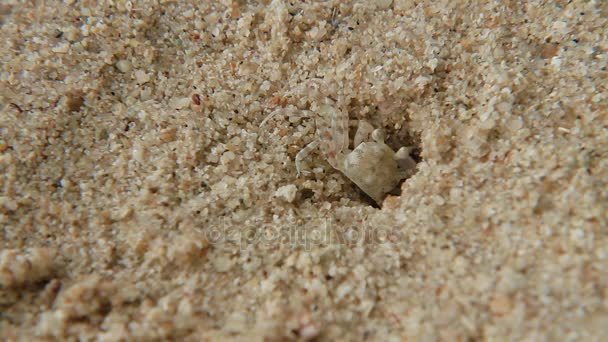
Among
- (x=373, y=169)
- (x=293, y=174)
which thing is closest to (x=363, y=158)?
(x=373, y=169)

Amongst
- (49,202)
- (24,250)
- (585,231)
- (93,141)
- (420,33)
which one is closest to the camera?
(585,231)

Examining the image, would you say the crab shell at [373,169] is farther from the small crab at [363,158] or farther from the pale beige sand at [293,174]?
the pale beige sand at [293,174]

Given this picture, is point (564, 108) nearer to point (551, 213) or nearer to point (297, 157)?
point (551, 213)

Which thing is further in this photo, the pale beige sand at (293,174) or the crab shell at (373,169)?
the crab shell at (373,169)

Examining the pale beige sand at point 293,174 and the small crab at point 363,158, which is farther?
the small crab at point 363,158

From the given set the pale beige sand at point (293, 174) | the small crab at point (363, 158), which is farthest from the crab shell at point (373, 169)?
the pale beige sand at point (293, 174)

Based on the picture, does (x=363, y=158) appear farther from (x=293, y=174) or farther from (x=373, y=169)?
(x=293, y=174)

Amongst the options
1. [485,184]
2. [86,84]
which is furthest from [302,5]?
[485,184]
